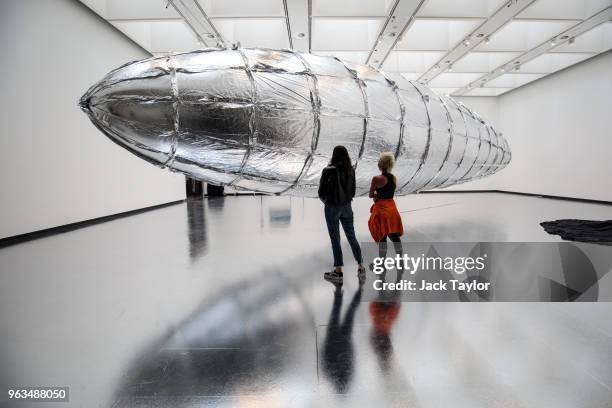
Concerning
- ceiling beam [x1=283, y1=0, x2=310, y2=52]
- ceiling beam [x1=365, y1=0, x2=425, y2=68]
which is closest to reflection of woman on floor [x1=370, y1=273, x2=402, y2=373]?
ceiling beam [x1=283, y1=0, x2=310, y2=52]

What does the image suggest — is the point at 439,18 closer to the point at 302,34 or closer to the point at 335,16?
the point at 335,16

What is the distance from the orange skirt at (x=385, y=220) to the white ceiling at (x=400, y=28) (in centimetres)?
430

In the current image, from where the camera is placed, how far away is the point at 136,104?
290 centimetres

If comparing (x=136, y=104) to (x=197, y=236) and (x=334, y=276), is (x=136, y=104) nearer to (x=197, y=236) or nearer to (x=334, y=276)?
(x=334, y=276)

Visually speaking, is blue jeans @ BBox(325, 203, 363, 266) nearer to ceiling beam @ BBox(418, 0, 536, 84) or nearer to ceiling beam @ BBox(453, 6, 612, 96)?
ceiling beam @ BBox(418, 0, 536, 84)

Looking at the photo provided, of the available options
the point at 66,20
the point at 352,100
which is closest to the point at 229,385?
the point at 352,100

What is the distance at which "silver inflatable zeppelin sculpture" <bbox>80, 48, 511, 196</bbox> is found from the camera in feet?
9.71

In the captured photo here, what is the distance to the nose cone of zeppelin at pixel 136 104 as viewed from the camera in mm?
2900

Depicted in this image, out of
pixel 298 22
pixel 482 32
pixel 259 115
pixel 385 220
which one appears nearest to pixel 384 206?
pixel 385 220

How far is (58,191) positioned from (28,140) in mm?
1238

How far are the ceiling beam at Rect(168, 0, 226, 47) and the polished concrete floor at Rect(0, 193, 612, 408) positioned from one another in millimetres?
5980

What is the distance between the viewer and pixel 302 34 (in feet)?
30.8

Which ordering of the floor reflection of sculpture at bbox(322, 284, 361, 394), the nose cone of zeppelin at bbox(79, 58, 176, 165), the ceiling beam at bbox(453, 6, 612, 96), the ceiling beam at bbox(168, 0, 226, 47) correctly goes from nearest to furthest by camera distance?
the floor reflection of sculpture at bbox(322, 284, 361, 394) < the nose cone of zeppelin at bbox(79, 58, 176, 165) < the ceiling beam at bbox(168, 0, 226, 47) < the ceiling beam at bbox(453, 6, 612, 96)

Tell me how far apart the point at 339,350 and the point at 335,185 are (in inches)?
67.9
